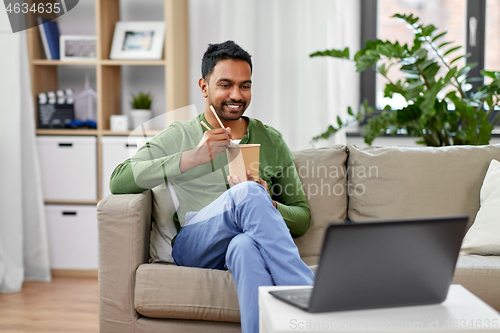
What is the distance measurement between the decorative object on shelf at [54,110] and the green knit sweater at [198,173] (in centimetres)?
128

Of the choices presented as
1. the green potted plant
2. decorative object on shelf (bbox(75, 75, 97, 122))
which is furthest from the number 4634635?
the green potted plant

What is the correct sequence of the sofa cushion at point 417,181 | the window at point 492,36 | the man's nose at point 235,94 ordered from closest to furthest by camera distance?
1. the man's nose at point 235,94
2. the sofa cushion at point 417,181
3. the window at point 492,36

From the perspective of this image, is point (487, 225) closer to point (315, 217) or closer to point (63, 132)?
point (315, 217)

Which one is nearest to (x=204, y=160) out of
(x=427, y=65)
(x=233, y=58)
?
(x=233, y=58)

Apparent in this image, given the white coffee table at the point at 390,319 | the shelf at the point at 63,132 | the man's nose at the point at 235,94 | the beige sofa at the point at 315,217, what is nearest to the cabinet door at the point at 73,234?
the shelf at the point at 63,132

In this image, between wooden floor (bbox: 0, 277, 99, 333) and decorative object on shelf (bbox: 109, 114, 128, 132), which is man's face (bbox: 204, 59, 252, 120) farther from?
decorative object on shelf (bbox: 109, 114, 128, 132)

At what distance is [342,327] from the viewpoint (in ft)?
2.44

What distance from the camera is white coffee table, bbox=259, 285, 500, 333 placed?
2.44ft

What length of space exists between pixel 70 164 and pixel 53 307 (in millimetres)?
815

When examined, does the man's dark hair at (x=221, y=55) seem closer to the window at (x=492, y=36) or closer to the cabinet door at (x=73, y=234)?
the cabinet door at (x=73, y=234)

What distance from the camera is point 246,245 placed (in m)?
1.24

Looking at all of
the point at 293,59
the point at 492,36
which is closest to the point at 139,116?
the point at 293,59

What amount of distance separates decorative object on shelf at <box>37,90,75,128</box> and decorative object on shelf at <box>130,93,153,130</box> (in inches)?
13.5

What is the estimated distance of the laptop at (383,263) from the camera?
2.43 feet
